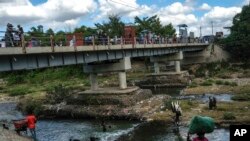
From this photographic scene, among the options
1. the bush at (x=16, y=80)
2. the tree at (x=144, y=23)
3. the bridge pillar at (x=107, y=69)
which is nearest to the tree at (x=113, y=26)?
the tree at (x=144, y=23)

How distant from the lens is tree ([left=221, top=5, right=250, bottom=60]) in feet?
290

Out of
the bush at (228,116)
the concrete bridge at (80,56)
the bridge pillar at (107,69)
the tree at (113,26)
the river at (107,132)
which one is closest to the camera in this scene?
the concrete bridge at (80,56)

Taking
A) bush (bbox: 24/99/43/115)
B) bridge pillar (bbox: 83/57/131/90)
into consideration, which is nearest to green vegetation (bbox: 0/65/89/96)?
bridge pillar (bbox: 83/57/131/90)

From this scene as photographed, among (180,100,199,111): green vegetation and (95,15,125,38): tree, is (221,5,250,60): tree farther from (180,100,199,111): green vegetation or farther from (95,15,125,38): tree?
(180,100,199,111): green vegetation

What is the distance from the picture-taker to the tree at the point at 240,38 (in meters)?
88.5

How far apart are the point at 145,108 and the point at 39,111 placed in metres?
11.1

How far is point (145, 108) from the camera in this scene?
4231 centimetres

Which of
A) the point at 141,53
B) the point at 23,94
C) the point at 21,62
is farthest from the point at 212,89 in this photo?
the point at 21,62

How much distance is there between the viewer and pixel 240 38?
89312 millimetres

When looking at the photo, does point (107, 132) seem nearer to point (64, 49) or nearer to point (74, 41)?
point (64, 49)

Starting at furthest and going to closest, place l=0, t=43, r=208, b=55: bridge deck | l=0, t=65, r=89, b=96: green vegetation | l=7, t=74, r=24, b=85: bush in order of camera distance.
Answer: l=7, t=74, r=24, b=85: bush < l=0, t=65, r=89, b=96: green vegetation < l=0, t=43, r=208, b=55: bridge deck

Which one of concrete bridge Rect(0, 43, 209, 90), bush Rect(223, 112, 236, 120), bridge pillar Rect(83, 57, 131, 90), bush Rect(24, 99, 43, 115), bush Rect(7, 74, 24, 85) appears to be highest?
concrete bridge Rect(0, 43, 209, 90)

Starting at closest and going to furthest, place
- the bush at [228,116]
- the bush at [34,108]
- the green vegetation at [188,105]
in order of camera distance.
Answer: the bush at [228,116] → the green vegetation at [188,105] → the bush at [34,108]

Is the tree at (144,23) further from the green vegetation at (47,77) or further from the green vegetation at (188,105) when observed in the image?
the green vegetation at (188,105)
